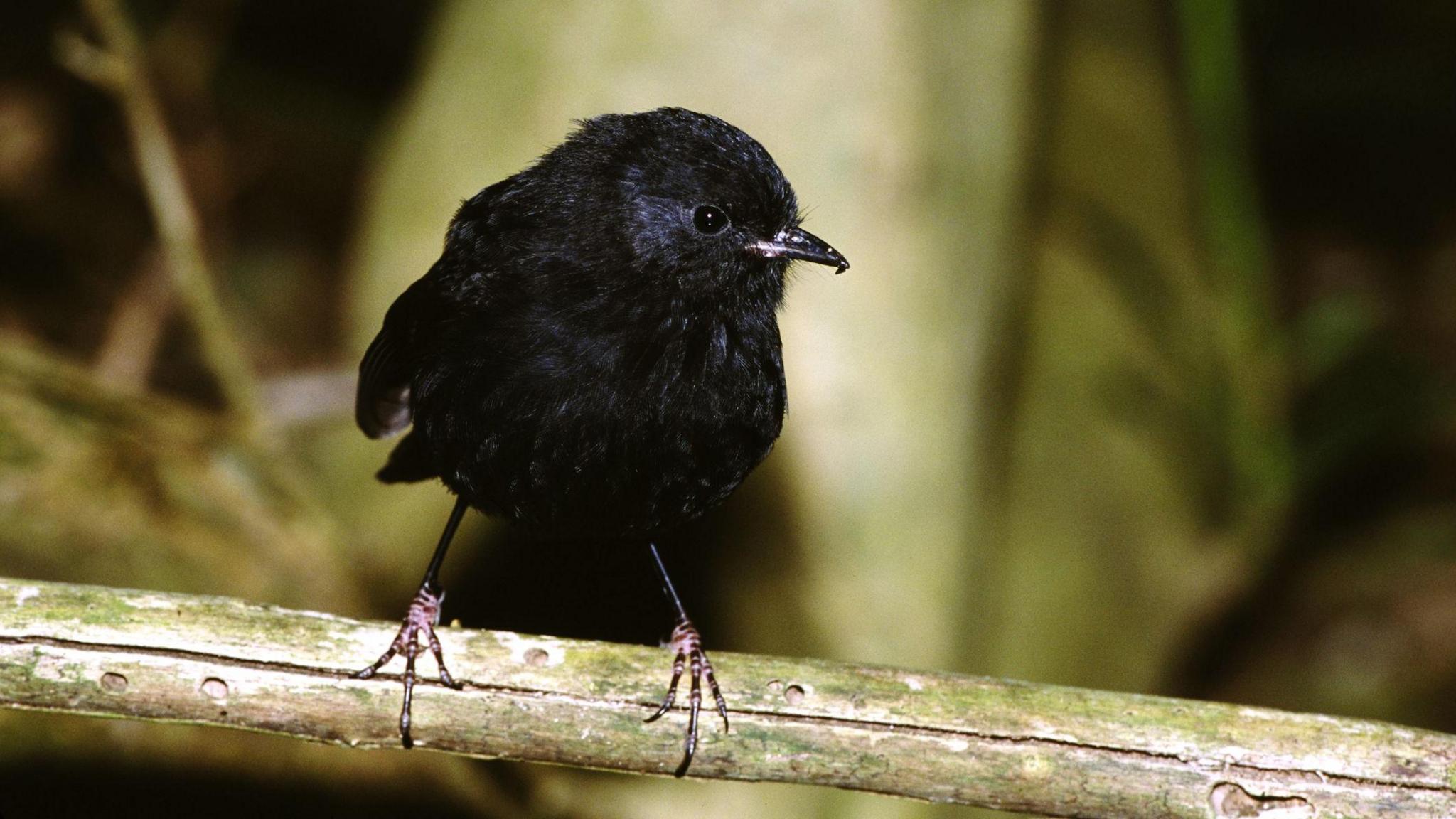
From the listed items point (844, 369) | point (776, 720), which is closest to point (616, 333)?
point (776, 720)

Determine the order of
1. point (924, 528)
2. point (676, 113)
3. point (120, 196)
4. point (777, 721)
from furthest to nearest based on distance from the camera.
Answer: point (120, 196) < point (924, 528) < point (676, 113) < point (777, 721)

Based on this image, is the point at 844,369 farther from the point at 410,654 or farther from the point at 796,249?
the point at 410,654

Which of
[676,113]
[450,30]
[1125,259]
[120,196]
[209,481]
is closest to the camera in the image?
[676,113]

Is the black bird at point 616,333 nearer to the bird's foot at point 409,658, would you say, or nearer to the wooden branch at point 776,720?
the bird's foot at point 409,658

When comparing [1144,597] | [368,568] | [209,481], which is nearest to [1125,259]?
[1144,597]

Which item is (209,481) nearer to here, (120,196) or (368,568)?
(368,568)

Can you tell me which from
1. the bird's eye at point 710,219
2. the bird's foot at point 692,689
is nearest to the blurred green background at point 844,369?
the bird's foot at point 692,689

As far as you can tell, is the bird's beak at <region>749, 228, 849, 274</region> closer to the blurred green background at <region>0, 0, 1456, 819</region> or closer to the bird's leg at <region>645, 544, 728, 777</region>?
the bird's leg at <region>645, 544, 728, 777</region>
